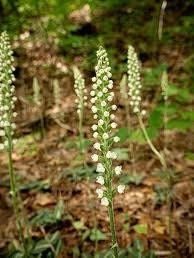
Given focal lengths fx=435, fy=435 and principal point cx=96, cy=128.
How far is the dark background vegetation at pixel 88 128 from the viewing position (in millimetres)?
5383

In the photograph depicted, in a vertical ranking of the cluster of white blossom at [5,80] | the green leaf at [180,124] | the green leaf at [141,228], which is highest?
the cluster of white blossom at [5,80]

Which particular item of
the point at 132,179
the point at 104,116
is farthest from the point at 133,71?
the point at 132,179

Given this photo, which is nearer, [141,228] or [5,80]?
[5,80]

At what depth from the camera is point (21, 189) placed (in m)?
6.23

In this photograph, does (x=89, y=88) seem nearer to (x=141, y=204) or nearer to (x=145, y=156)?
(x=145, y=156)

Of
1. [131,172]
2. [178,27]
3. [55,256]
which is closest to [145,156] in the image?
[131,172]

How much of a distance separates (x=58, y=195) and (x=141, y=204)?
3.79 ft

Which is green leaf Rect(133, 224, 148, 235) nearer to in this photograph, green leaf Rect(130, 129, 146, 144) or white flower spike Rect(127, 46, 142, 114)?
green leaf Rect(130, 129, 146, 144)

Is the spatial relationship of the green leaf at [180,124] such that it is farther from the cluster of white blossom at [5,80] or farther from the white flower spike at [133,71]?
the cluster of white blossom at [5,80]

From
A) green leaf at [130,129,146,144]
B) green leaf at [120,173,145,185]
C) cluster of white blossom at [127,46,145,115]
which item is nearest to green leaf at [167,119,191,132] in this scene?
green leaf at [130,129,146,144]

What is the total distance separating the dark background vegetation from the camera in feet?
17.7

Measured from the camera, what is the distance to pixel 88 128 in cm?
774

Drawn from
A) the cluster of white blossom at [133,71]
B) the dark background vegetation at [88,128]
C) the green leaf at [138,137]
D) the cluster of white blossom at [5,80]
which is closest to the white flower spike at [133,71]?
the cluster of white blossom at [133,71]

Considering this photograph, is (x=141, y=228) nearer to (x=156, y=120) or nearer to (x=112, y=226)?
(x=156, y=120)
